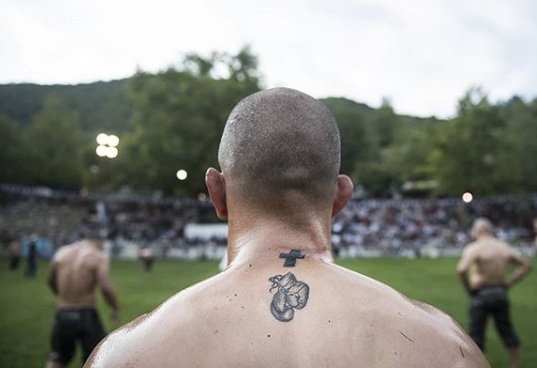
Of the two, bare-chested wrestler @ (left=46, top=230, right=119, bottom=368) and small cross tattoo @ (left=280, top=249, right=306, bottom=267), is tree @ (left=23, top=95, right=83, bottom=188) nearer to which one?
bare-chested wrestler @ (left=46, top=230, right=119, bottom=368)

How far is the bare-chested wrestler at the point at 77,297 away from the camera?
271 inches

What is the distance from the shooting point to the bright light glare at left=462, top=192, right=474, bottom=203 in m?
47.9

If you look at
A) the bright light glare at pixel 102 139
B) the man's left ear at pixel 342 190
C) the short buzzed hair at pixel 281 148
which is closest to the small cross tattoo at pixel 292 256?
the short buzzed hair at pixel 281 148

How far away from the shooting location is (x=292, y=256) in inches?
64.3

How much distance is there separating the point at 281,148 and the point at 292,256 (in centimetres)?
32

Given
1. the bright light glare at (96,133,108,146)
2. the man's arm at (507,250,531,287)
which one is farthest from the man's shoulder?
the bright light glare at (96,133,108,146)

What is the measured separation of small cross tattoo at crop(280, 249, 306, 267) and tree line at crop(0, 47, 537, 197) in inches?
1859

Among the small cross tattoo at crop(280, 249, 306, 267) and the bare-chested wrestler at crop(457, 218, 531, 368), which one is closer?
the small cross tattoo at crop(280, 249, 306, 267)

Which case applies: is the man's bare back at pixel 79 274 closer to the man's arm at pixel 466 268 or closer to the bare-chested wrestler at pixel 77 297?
the bare-chested wrestler at pixel 77 297

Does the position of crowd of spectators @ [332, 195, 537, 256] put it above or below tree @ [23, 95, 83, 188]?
below

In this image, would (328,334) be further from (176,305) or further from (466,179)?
(466,179)

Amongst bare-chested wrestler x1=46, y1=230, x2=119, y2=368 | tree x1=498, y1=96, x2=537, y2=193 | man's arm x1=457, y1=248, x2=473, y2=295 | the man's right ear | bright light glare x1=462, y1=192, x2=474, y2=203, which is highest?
tree x1=498, y1=96, x2=537, y2=193

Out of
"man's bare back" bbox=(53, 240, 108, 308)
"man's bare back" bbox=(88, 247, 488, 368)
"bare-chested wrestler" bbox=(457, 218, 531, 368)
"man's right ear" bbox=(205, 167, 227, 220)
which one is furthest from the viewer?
"bare-chested wrestler" bbox=(457, 218, 531, 368)

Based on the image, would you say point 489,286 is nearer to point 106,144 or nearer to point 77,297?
point 77,297
